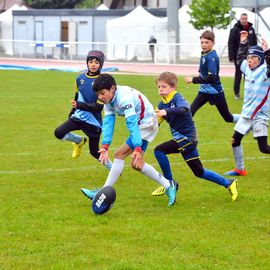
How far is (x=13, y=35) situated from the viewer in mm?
59781

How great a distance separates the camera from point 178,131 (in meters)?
9.38

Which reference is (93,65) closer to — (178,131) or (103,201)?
(178,131)

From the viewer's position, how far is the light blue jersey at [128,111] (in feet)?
28.3

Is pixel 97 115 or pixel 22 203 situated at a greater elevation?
pixel 97 115

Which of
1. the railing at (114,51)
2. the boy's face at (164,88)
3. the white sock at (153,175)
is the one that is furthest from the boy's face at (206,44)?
the railing at (114,51)

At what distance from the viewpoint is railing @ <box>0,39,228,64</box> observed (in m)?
45.0

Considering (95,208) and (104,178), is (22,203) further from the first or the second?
(104,178)

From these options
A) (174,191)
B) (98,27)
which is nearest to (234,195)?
(174,191)

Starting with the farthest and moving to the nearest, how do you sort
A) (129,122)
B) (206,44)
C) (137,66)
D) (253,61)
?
1. (137,66)
2. (206,44)
3. (253,61)
4. (129,122)

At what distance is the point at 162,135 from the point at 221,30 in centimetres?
3703

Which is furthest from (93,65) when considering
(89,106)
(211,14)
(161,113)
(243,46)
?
(211,14)

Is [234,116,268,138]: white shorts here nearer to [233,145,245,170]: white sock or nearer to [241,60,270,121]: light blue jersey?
[241,60,270,121]: light blue jersey

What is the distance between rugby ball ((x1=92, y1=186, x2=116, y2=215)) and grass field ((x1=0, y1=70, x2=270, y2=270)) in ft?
0.30

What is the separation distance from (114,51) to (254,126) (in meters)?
37.5
